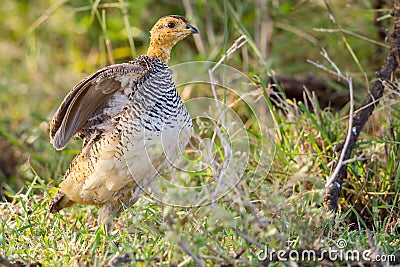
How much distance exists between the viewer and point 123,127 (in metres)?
3.17

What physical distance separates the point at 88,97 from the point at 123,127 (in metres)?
0.22

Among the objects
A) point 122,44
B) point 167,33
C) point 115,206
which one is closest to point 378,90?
point 167,33

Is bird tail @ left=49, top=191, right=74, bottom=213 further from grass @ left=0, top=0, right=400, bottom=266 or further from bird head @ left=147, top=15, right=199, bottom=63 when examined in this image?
bird head @ left=147, top=15, right=199, bottom=63

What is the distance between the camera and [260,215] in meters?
2.73

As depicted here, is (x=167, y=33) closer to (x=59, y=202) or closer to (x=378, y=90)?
(x=59, y=202)

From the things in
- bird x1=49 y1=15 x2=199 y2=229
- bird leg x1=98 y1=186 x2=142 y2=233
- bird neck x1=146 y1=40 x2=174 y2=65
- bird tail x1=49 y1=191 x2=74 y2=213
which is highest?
bird neck x1=146 y1=40 x2=174 y2=65

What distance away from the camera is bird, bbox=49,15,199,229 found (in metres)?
3.11

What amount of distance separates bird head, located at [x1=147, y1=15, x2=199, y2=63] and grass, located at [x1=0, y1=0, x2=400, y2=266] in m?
0.37

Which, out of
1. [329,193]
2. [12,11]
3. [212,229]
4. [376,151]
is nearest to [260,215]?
[212,229]

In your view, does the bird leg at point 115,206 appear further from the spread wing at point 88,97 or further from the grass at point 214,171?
the spread wing at point 88,97

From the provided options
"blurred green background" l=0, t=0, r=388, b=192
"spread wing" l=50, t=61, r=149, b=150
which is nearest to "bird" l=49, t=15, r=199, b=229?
"spread wing" l=50, t=61, r=149, b=150

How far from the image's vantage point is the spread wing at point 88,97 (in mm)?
3115

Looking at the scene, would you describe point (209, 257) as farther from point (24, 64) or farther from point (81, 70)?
point (24, 64)

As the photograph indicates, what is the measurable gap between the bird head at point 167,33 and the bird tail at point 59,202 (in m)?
0.81
